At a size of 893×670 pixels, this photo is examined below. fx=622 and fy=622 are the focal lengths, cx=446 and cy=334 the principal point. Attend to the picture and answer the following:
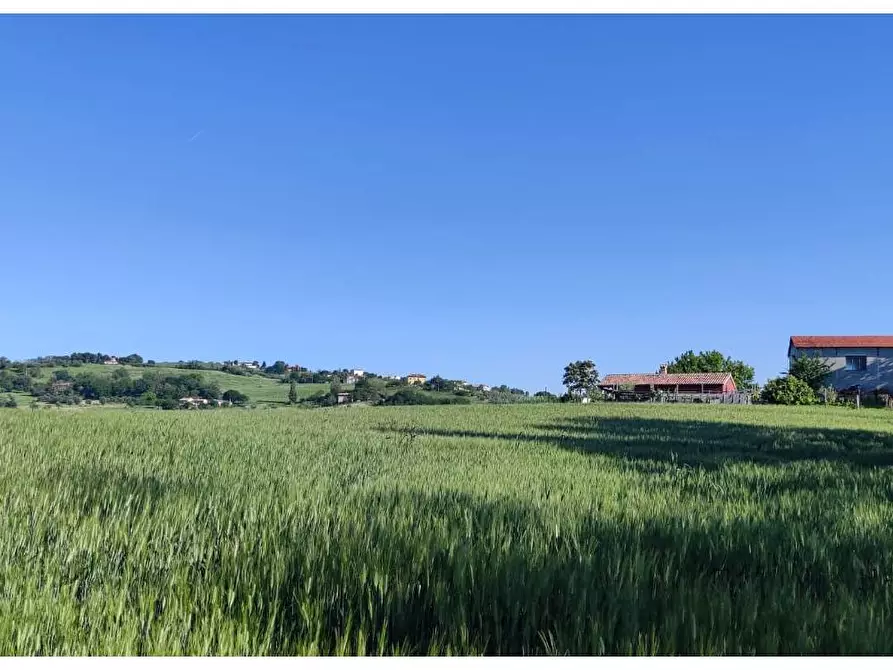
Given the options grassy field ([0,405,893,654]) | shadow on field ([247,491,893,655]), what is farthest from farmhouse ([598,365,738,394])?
shadow on field ([247,491,893,655])

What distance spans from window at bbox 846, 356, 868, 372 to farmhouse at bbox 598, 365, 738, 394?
36.9ft

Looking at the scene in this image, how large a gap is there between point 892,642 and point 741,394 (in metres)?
57.5

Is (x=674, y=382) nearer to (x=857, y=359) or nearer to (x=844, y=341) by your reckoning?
(x=844, y=341)

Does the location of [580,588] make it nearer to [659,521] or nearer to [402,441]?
[659,521]

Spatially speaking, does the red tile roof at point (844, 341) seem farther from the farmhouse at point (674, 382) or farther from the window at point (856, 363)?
the farmhouse at point (674, 382)

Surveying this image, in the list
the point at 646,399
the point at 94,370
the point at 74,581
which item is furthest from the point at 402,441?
the point at 94,370

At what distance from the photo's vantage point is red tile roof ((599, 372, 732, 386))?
233 ft

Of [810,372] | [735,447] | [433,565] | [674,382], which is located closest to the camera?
[433,565]

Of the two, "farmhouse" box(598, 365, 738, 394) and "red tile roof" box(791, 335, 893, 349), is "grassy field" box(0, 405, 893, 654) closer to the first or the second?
"farmhouse" box(598, 365, 738, 394)

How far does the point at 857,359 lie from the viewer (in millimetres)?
64312

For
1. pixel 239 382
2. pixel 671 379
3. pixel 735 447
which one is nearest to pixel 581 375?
pixel 671 379

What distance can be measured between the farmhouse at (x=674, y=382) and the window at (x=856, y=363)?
11.2 meters

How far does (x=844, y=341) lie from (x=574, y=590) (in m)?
74.8

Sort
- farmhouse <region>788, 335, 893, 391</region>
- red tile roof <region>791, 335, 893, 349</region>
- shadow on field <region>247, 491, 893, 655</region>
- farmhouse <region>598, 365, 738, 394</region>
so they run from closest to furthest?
1. shadow on field <region>247, 491, 893, 655</region>
2. farmhouse <region>788, 335, 893, 391</region>
3. red tile roof <region>791, 335, 893, 349</region>
4. farmhouse <region>598, 365, 738, 394</region>
